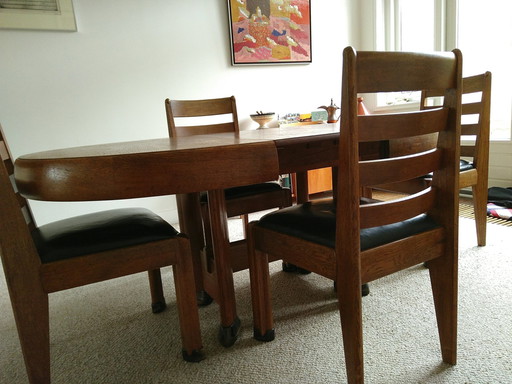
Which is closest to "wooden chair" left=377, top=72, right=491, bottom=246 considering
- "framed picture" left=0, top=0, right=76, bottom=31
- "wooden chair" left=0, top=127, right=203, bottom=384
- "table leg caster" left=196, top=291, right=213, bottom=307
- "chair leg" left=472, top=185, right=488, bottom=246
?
"chair leg" left=472, top=185, right=488, bottom=246

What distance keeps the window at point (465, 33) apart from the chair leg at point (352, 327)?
270 centimetres

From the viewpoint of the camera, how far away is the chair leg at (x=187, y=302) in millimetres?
1110

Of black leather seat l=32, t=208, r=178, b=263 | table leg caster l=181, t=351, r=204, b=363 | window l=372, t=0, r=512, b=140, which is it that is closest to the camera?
black leather seat l=32, t=208, r=178, b=263

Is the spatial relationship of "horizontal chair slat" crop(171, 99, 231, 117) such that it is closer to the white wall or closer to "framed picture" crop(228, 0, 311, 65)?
the white wall

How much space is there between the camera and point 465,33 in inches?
123

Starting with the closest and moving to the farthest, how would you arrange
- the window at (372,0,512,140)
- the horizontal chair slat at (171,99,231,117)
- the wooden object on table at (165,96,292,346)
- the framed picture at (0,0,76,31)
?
the wooden object on table at (165,96,292,346) < the horizontal chair slat at (171,99,231,117) < the framed picture at (0,0,76,31) < the window at (372,0,512,140)

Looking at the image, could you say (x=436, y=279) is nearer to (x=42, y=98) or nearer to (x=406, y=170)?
(x=406, y=170)

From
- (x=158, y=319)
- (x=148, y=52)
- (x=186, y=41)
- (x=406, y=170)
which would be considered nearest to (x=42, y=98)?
(x=148, y=52)

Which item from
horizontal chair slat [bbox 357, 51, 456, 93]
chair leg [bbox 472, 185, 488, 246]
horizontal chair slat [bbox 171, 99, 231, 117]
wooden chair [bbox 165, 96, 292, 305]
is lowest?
chair leg [bbox 472, 185, 488, 246]

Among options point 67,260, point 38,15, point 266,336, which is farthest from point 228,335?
point 38,15

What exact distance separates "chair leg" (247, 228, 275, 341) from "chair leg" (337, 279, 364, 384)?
14.6 inches

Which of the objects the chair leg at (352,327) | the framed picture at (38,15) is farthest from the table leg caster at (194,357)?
the framed picture at (38,15)

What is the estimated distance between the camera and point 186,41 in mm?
2982

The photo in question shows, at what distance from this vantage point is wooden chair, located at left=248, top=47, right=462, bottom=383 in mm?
816
